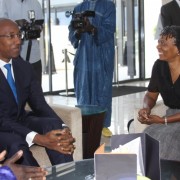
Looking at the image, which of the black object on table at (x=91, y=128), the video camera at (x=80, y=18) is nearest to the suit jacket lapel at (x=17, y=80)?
the black object on table at (x=91, y=128)

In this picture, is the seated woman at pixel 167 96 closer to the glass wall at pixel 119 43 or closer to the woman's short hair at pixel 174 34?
the woman's short hair at pixel 174 34

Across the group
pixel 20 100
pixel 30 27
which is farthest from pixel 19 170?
pixel 30 27

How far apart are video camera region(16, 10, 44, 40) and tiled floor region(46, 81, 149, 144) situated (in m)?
1.36

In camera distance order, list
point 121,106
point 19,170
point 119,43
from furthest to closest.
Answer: point 119,43
point 121,106
point 19,170

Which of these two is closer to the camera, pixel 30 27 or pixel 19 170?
pixel 19 170

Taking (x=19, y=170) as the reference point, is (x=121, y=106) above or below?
below

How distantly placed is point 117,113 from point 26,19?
2500 millimetres

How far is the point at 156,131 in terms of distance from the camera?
122 inches

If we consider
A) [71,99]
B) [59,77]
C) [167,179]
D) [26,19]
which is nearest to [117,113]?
[71,99]

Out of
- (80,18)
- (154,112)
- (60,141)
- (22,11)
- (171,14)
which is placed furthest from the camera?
(171,14)

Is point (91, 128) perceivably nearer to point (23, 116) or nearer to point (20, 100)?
point (23, 116)

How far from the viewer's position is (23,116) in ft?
10.4

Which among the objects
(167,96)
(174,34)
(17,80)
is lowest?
(167,96)

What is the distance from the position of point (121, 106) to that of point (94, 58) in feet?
7.29
